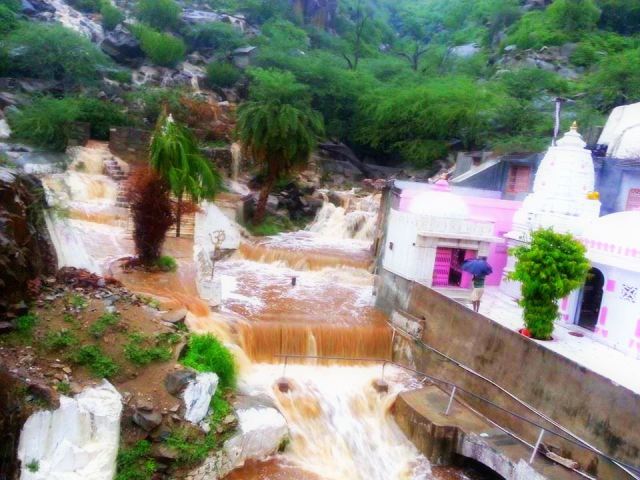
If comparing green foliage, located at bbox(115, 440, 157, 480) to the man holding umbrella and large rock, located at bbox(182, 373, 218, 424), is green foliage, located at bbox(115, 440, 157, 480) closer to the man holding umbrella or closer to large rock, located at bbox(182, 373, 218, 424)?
large rock, located at bbox(182, 373, 218, 424)

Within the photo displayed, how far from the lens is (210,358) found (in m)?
10.6

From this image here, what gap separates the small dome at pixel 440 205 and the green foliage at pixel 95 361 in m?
9.41

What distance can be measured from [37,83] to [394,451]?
30.9 m

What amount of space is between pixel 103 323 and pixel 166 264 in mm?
6009

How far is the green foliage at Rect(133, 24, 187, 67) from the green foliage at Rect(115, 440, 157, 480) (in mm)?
37817

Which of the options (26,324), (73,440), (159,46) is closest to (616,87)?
(159,46)

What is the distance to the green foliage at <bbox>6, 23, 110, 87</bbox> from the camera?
108 ft

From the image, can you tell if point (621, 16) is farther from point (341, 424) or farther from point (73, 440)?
point (73, 440)

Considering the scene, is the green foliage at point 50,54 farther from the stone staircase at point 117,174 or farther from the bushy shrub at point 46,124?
the stone staircase at point 117,174

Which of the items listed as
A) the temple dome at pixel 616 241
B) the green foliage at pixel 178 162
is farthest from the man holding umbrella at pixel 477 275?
the green foliage at pixel 178 162

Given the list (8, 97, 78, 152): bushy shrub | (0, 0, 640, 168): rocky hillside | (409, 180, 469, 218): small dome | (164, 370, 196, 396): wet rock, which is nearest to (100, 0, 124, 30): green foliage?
(0, 0, 640, 168): rocky hillside

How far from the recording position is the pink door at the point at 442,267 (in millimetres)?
15969

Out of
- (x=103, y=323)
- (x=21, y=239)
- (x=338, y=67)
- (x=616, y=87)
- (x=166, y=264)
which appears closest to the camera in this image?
(x=103, y=323)

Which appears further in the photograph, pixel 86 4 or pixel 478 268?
pixel 86 4
